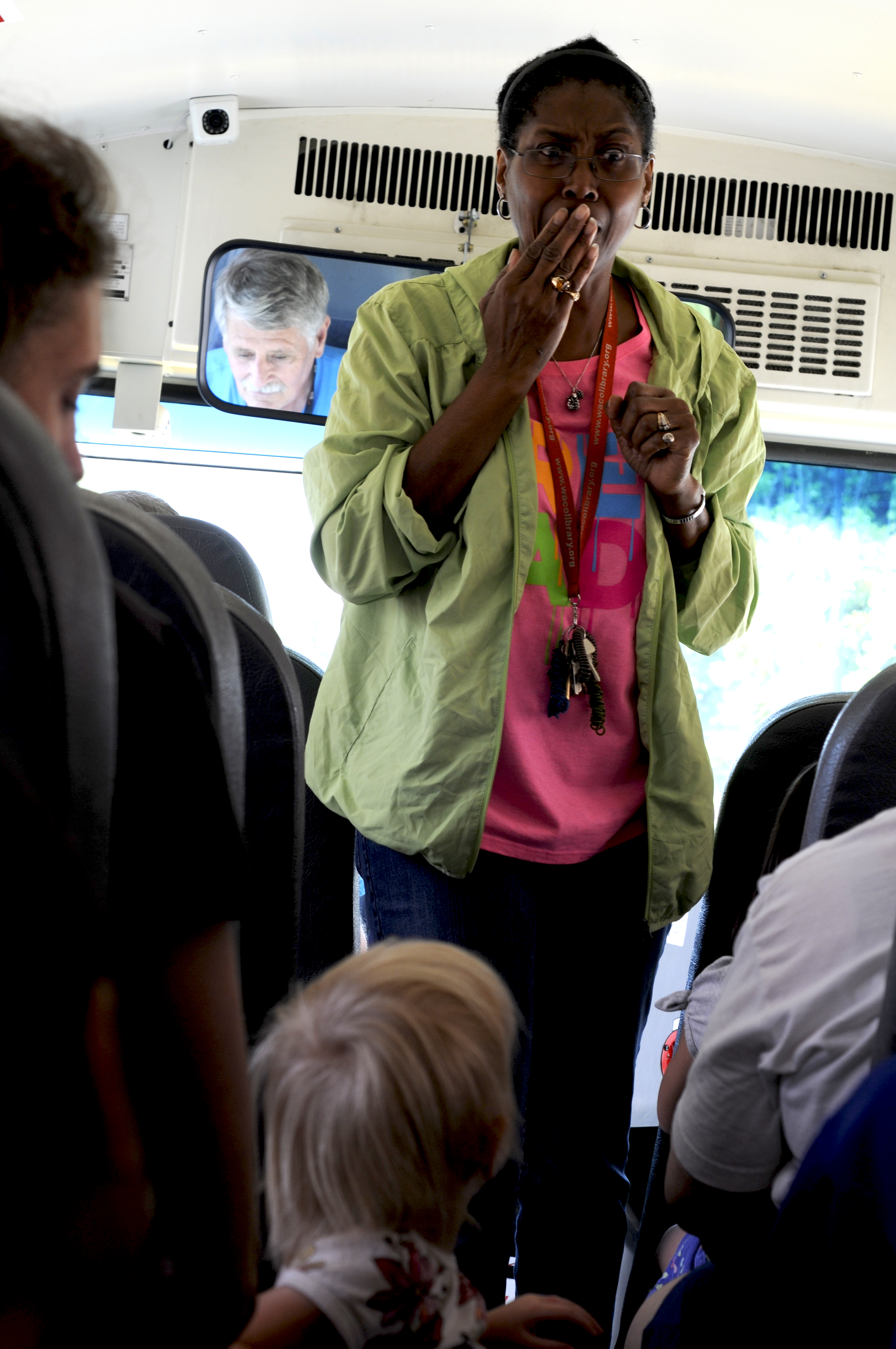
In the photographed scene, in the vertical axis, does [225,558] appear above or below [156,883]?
above

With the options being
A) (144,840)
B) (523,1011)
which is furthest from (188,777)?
(523,1011)

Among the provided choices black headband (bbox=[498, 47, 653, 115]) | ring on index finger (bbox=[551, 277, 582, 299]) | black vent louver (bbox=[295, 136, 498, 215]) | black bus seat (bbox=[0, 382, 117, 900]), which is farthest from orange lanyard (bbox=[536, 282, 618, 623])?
black vent louver (bbox=[295, 136, 498, 215])

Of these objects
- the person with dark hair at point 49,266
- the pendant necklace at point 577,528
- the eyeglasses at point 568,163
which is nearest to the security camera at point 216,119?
the eyeglasses at point 568,163

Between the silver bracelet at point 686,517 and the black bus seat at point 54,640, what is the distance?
38.9 inches

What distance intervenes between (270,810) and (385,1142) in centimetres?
44

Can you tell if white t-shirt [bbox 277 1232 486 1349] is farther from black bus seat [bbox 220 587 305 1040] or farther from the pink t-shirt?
the pink t-shirt

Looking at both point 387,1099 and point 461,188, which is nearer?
point 387,1099

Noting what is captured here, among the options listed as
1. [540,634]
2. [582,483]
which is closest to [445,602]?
[540,634]

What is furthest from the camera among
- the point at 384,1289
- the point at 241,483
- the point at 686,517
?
the point at 241,483

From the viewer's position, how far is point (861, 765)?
4.31ft

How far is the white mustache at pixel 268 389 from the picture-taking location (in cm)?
233

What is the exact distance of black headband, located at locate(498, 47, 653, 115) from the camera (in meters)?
1.41

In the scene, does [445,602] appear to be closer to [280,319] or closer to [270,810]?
[270,810]

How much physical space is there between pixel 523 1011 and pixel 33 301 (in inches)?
38.1
